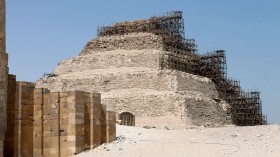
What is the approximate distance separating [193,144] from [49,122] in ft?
17.4

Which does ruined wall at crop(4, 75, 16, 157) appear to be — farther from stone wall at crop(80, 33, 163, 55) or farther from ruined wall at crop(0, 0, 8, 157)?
stone wall at crop(80, 33, 163, 55)

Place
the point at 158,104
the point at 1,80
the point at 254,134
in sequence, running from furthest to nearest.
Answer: the point at 158,104 < the point at 254,134 < the point at 1,80

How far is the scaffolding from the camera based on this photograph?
57.9m

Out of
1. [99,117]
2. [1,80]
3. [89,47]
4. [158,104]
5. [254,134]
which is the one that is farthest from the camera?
[89,47]

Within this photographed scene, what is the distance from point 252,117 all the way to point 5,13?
143 feet

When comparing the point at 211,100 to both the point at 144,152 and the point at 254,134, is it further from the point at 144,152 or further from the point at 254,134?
the point at 144,152

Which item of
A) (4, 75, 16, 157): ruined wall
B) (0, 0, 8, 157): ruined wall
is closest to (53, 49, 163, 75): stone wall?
(4, 75, 16, 157): ruined wall

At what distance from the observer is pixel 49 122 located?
69.2 ft

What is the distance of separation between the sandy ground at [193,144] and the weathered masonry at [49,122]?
0.67 metres

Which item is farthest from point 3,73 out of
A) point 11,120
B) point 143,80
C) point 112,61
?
point 112,61

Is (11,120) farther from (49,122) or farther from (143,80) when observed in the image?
(143,80)

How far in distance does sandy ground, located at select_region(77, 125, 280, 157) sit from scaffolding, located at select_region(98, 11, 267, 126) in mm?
31542

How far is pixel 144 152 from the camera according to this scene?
64.4 ft

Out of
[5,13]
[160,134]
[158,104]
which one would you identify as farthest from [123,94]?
[5,13]
